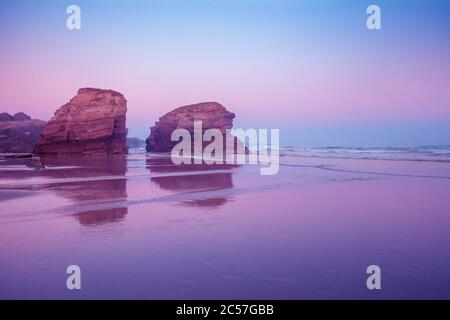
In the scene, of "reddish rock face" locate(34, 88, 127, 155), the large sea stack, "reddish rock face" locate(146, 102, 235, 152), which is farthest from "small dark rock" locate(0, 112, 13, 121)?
"reddish rock face" locate(34, 88, 127, 155)

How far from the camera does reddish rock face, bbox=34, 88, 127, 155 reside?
5709cm

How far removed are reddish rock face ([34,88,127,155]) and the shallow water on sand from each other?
46.9 metres

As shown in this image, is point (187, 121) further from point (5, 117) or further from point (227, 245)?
point (227, 245)

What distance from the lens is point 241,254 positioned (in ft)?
20.5

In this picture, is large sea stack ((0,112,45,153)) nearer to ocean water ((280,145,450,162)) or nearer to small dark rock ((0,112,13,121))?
small dark rock ((0,112,13,121))

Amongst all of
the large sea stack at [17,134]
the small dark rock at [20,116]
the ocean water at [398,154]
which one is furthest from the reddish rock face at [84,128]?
the small dark rock at [20,116]

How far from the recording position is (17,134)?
81.8 meters

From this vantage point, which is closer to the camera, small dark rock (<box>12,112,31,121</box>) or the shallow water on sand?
the shallow water on sand

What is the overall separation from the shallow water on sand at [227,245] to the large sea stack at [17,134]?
2689 inches

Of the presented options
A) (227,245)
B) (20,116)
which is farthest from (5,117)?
(227,245)

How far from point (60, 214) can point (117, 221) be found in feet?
6.56

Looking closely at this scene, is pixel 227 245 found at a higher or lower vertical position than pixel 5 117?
lower

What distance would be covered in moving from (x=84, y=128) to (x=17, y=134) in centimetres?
3442
